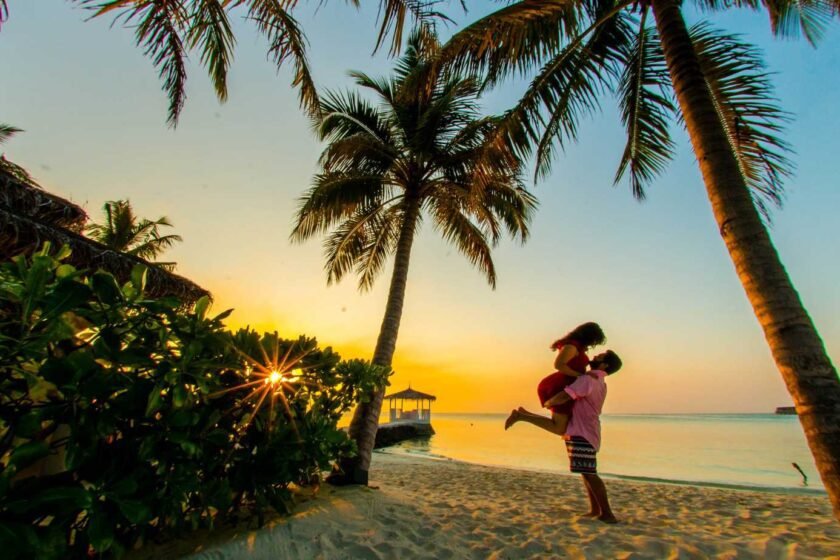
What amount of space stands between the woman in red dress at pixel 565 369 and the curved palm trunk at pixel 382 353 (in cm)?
187

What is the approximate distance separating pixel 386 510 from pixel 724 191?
13.8 feet

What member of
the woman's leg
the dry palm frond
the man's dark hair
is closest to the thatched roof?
the dry palm frond

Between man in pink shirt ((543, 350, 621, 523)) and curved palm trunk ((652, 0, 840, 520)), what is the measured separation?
137cm

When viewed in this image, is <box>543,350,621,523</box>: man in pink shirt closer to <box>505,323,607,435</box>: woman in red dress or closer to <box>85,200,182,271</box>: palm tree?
<box>505,323,607,435</box>: woman in red dress

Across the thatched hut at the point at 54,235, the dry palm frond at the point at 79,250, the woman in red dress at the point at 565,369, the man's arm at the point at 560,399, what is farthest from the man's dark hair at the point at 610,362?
the thatched hut at the point at 54,235

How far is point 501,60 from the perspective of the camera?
5.38 meters

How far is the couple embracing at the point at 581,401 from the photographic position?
382 centimetres

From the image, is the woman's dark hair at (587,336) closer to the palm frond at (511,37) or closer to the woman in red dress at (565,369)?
the woman in red dress at (565,369)

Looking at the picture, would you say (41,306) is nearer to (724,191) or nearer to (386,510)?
(386,510)

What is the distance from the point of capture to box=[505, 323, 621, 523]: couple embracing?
3.82 metres

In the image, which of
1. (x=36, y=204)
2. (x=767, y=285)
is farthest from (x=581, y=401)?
(x=36, y=204)

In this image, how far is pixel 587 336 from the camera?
13.4 ft

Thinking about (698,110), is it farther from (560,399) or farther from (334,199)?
(334,199)

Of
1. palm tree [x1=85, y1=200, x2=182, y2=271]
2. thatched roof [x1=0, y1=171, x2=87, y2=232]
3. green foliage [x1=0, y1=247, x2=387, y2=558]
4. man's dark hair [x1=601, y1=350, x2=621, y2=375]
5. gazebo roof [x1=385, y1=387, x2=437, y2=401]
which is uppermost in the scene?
palm tree [x1=85, y1=200, x2=182, y2=271]
